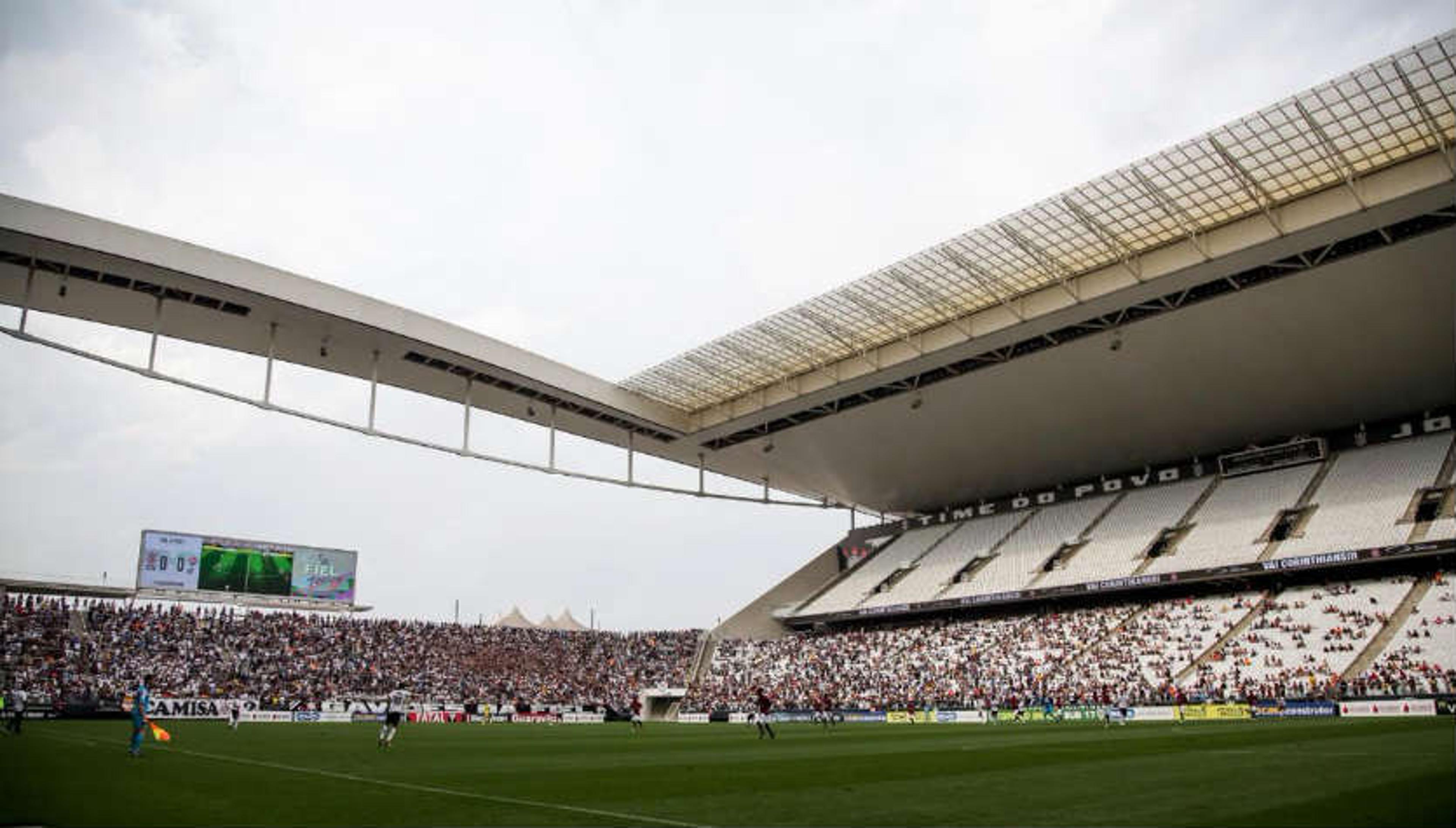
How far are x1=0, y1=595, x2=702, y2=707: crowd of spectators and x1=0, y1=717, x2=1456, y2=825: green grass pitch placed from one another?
79.9 feet

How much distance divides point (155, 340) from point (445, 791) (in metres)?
27.2

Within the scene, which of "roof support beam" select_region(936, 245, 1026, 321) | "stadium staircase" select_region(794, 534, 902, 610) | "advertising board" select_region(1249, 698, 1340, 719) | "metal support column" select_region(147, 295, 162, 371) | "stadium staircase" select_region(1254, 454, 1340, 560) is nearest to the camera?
"advertising board" select_region(1249, 698, 1340, 719)

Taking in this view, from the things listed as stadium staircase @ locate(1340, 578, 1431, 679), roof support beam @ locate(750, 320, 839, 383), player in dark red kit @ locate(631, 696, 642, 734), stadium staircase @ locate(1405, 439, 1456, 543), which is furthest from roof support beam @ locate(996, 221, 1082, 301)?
player in dark red kit @ locate(631, 696, 642, 734)

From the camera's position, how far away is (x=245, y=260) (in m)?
35.2

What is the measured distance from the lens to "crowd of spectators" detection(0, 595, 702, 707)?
44.9m

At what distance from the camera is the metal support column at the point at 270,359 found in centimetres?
3606

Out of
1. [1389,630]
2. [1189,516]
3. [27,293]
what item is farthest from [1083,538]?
[27,293]

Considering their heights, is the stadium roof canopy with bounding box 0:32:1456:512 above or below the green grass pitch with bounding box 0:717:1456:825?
above

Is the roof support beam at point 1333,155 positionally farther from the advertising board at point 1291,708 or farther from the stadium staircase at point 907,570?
the stadium staircase at point 907,570

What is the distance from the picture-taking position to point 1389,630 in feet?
120

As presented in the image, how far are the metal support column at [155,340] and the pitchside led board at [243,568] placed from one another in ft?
65.8

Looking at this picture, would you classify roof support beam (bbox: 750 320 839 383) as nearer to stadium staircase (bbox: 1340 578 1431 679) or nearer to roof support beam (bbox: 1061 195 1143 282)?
roof support beam (bbox: 1061 195 1143 282)

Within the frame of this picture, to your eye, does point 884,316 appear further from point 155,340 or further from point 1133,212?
point 155,340

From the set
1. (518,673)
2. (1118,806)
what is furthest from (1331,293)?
(518,673)
